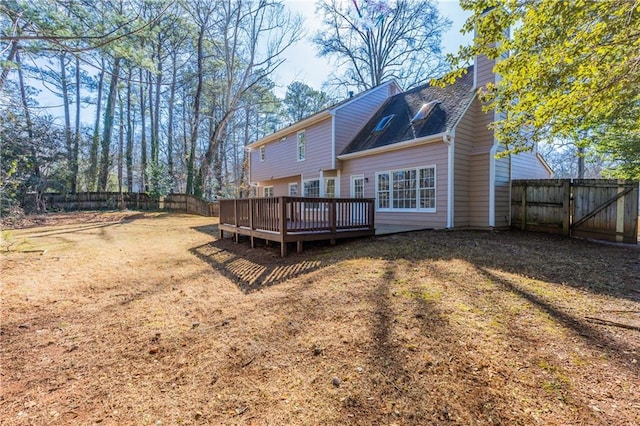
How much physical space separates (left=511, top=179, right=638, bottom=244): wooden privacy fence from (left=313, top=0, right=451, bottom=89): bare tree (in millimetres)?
12985

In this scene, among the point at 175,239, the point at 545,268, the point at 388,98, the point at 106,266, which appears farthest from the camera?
the point at 388,98

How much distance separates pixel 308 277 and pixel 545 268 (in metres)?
4.17

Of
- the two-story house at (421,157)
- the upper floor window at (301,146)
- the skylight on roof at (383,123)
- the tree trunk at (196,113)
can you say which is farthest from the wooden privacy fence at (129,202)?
the skylight on roof at (383,123)

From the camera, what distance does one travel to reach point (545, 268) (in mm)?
5051

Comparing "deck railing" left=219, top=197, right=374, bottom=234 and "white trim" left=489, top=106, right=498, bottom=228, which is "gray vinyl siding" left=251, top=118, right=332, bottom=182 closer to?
"deck railing" left=219, top=197, right=374, bottom=234

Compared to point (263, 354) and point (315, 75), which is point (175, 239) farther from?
point (315, 75)

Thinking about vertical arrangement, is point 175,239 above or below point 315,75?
below

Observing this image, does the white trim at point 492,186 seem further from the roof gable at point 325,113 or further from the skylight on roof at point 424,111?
the roof gable at point 325,113

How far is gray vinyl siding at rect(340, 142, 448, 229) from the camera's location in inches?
354

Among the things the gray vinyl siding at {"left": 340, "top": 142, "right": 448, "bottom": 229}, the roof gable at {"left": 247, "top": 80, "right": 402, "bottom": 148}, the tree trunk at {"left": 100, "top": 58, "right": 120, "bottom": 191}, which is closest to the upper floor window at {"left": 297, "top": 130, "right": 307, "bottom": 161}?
the roof gable at {"left": 247, "top": 80, "right": 402, "bottom": 148}

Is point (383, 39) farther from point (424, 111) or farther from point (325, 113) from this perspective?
point (424, 111)

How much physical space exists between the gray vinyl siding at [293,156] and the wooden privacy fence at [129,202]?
3.95m

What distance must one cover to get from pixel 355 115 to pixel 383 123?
150 cm

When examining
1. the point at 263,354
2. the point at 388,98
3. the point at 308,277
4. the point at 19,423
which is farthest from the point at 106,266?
the point at 388,98
